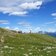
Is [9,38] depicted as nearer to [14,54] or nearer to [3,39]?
[3,39]

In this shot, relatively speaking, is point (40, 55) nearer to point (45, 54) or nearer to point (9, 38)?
point (45, 54)

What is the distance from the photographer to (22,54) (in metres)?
39.6

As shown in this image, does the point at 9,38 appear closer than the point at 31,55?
No

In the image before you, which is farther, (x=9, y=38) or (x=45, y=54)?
(x=9, y=38)

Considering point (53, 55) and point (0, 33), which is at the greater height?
point (0, 33)

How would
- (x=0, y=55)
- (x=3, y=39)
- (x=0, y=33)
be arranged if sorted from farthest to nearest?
(x=0, y=33)
(x=3, y=39)
(x=0, y=55)

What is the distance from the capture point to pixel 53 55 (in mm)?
39344

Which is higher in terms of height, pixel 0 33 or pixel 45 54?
pixel 0 33

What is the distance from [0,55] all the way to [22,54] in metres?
4.45

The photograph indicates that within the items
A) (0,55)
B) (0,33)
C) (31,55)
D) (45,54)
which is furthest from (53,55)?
(0,33)

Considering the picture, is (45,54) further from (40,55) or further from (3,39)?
(3,39)

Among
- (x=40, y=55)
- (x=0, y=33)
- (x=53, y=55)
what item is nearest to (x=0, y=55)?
(x=40, y=55)

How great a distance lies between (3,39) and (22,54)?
2985cm

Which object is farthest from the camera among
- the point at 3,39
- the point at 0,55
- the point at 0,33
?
the point at 0,33
